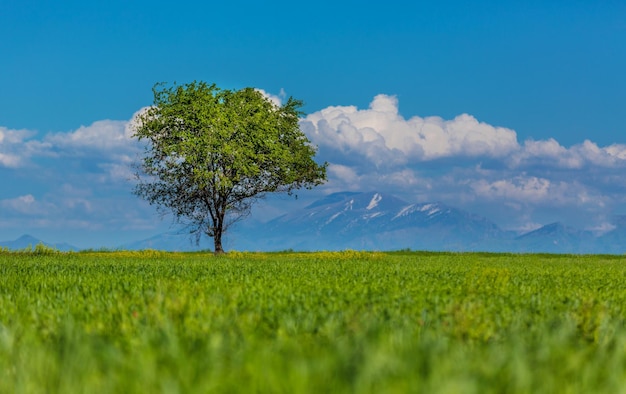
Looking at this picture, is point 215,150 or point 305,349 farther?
point 215,150

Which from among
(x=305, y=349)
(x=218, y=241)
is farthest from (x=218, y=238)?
(x=305, y=349)

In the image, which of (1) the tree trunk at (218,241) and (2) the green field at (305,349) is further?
(1) the tree trunk at (218,241)

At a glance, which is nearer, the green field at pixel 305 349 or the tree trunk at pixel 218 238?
the green field at pixel 305 349

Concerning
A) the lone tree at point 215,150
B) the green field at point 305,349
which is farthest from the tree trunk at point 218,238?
the green field at point 305,349

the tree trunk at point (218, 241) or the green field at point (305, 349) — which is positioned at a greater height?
the tree trunk at point (218, 241)

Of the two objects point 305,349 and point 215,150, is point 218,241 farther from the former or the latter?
point 305,349

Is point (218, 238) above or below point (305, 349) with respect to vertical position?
above

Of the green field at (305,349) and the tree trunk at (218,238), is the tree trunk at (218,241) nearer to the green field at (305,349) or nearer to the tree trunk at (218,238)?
the tree trunk at (218,238)

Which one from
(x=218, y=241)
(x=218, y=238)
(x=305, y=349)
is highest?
(x=218, y=238)

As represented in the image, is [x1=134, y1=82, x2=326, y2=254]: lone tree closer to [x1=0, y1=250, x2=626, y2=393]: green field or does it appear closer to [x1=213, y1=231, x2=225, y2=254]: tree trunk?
[x1=213, y1=231, x2=225, y2=254]: tree trunk

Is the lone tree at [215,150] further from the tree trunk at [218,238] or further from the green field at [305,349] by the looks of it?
the green field at [305,349]

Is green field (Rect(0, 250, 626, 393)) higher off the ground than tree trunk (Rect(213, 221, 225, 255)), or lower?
lower

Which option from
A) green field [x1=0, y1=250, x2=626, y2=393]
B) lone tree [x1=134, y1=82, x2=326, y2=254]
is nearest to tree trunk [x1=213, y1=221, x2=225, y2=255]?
lone tree [x1=134, y1=82, x2=326, y2=254]

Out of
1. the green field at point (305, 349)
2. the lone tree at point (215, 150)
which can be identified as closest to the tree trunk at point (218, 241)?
the lone tree at point (215, 150)
